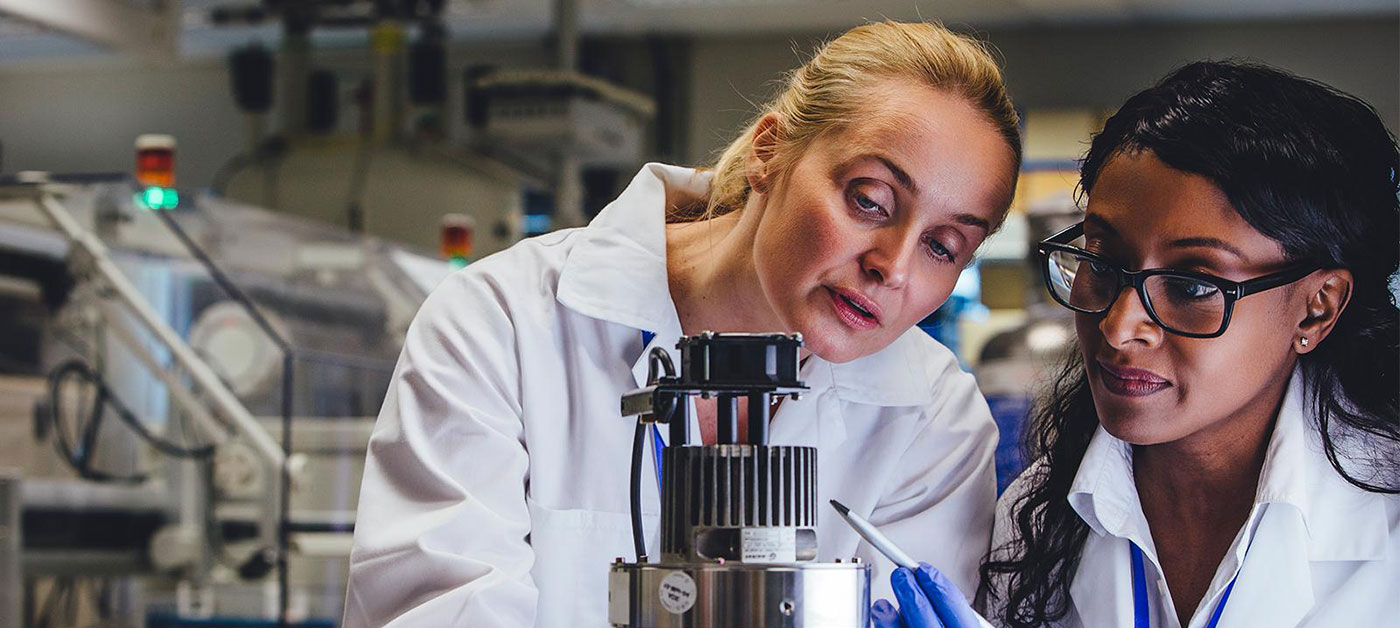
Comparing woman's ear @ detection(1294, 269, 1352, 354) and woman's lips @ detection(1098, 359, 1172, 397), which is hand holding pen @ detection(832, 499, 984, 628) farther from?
woman's ear @ detection(1294, 269, 1352, 354)

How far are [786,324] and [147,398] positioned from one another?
257cm

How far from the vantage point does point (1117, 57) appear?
668 cm

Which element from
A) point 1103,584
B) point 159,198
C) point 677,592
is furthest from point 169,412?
point 677,592

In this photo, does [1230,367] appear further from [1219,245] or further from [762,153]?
[762,153]

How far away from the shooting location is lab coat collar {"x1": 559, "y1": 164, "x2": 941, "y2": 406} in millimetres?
1355

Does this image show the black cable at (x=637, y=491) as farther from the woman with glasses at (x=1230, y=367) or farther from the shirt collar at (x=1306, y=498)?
the shirt collar at (x=1306, y=498)

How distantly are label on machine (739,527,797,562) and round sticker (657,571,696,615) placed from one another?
0.03m

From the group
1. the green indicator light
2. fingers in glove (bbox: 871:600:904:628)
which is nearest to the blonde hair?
fingers in glove (bbox: 871:600:904:628)

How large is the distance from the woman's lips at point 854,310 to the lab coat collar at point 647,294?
0.18 m

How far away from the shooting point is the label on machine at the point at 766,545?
760 millimetres

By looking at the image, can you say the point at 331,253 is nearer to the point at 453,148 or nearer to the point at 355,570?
the point at 453,148

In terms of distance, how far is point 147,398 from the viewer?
135 inches

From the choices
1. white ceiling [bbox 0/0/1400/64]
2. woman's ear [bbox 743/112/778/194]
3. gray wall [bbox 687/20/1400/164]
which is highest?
white ceiling [bbox 0/0/1400/64]

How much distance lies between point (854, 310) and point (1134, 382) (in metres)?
0.25
